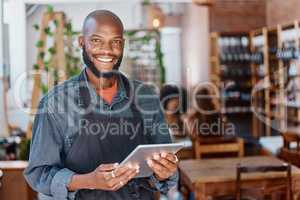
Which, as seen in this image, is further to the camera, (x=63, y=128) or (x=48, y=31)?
(x=48, y=31)

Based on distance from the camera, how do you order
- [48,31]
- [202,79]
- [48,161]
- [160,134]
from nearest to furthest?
[48,161]
[160,134]
[48,31]
[202,79]

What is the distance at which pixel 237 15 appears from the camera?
8484 mm

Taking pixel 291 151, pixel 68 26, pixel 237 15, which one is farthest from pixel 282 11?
pixel 68 26

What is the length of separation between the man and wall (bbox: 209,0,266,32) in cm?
710

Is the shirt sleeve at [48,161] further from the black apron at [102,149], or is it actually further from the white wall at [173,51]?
the white wall at [173,51]

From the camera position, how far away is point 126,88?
61.4 inches

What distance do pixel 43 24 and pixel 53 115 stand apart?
3.16 meters

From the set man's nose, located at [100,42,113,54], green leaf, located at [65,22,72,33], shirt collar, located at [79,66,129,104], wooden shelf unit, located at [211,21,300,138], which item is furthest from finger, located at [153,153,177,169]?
wooden shelf unit, located at [211,21,300,138]

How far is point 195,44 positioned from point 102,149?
8.99 metres

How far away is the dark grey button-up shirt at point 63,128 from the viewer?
140 cm

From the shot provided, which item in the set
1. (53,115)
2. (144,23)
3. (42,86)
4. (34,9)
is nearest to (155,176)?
(53,115)

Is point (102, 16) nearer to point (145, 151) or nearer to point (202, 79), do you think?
point (145, 151)

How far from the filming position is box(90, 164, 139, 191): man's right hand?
4.25ft

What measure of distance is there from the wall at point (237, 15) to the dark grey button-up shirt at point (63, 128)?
7088 mm
